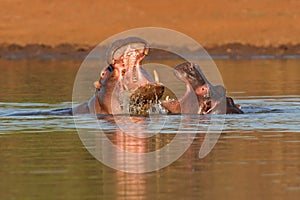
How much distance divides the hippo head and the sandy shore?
16.8 meters

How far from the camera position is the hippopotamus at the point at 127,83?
11656mm

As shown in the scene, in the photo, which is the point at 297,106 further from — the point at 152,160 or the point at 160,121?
the point at 152,160

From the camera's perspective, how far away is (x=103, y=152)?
9664 millimetres

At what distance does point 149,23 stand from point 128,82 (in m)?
22.0

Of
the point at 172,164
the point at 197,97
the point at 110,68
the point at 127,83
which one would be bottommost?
the point at 172,164

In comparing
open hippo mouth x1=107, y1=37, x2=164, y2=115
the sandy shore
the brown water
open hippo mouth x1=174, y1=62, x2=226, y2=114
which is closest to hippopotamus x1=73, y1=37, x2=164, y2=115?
open hippo mouth x1=107, y1=37, x2=164, y2=115

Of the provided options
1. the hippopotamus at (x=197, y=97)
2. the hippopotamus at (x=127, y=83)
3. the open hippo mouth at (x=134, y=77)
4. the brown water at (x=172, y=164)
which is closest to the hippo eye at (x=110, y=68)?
the hippopotamus at (x=127, y=83)

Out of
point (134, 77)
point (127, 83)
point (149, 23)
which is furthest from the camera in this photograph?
point (149, 23)

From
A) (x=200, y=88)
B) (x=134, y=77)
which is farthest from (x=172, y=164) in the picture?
(x=200, y=88)

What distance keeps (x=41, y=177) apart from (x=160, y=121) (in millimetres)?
3693

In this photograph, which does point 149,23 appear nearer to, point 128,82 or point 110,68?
point 110,68

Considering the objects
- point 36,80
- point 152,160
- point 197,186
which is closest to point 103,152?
point 152,160

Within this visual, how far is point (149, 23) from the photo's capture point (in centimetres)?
3388

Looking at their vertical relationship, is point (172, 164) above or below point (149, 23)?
below
